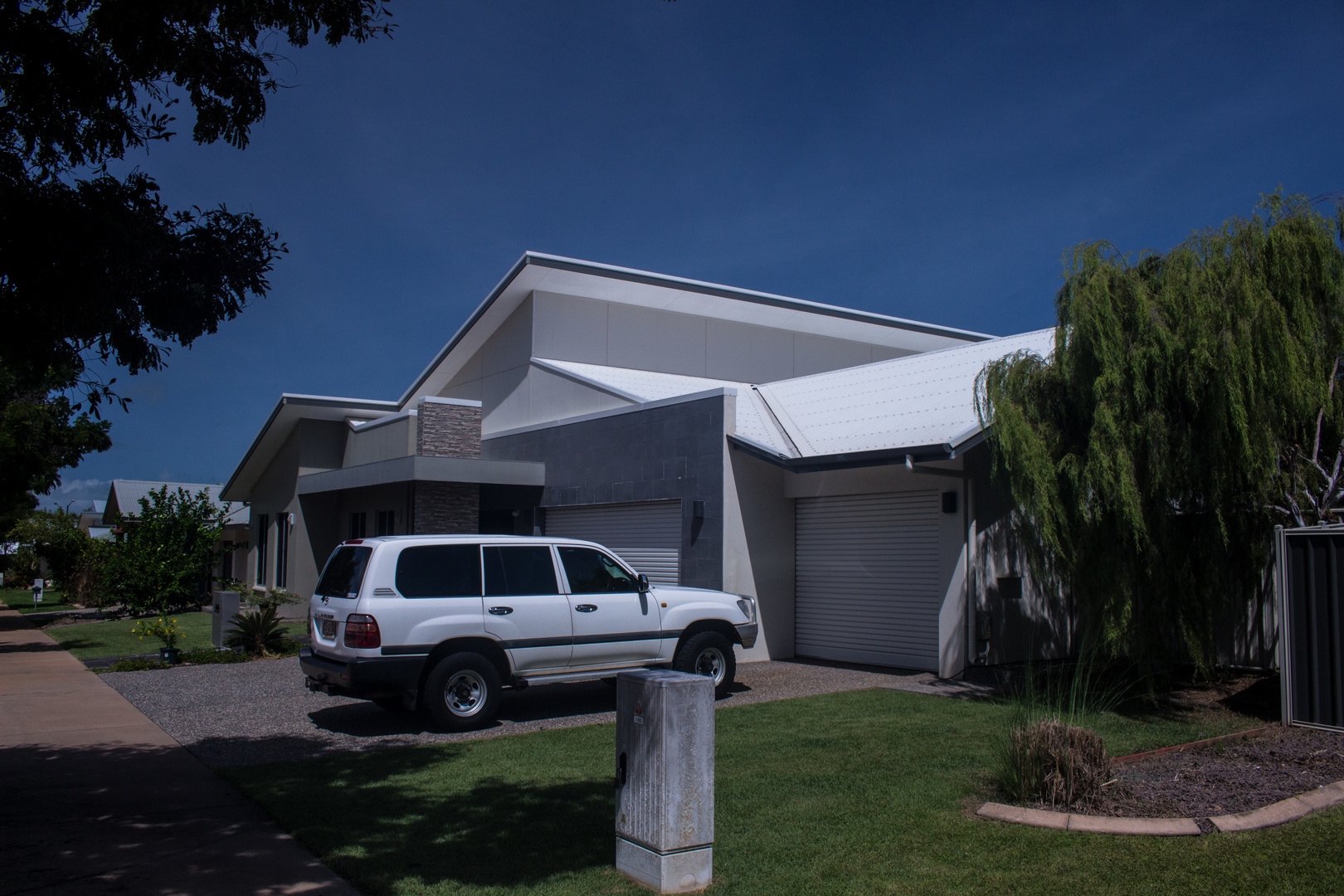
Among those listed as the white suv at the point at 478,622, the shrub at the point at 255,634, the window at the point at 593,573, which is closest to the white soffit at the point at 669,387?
the window at the point at 593,573

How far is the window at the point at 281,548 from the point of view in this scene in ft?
84.1

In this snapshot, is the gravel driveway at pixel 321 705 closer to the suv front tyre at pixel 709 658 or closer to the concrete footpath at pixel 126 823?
the suv front tyre at pixel 709 658

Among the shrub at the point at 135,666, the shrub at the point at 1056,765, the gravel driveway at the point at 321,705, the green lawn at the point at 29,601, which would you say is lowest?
the green lawn at the point at 29,601

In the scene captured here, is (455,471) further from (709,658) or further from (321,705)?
(709,658)

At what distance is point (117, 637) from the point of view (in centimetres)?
2039

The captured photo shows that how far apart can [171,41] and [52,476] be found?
27705mm

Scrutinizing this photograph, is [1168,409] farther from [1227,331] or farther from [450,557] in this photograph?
[450,557]

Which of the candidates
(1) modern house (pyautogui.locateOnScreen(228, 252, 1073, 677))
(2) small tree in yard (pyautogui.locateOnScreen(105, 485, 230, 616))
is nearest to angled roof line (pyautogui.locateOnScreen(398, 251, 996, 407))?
(1) modern house (pyautogui.locateOnScreen(228, 252, 1073, 677))

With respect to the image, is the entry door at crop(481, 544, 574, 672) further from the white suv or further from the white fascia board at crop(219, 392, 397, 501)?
the white fascia board at crop(219, 392, 397, 501)

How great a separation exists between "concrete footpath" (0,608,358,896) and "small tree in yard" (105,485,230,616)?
13965 millimetres

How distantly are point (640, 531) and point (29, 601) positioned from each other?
1261 inches

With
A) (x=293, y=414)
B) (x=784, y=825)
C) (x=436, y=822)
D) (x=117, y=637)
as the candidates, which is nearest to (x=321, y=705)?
(x=436, y=822)

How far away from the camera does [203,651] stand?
1611 centimetres

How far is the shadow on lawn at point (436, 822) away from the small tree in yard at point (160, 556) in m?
18.1
